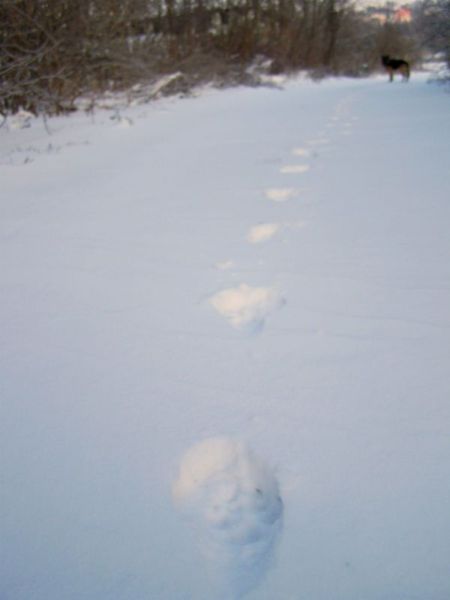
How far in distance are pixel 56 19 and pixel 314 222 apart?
197 inches

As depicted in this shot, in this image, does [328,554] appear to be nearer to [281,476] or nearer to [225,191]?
[281,476]

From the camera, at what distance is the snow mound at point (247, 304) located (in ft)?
3.71

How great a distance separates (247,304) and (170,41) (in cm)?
1027

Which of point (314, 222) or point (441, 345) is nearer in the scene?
point (441, 345)

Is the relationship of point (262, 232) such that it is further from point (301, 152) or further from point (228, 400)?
point (301, 152)

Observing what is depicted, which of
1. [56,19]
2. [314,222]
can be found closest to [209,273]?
[314,222]

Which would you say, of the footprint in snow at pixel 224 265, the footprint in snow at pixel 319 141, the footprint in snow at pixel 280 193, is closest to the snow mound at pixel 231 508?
the footprint in snow at pixel 224 265

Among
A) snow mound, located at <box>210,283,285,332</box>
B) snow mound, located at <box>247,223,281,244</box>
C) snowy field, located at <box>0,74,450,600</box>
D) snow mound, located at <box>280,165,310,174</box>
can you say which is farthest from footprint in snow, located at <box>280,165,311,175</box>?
snow mound, located at <box>210,283,285,332</box>

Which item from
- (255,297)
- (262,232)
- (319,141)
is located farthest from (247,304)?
(319,141)

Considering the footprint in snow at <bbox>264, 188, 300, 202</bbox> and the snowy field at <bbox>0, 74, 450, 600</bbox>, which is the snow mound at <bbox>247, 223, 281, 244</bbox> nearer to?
the snowy field at <bbox>0, 74, 450, 600</bbox>

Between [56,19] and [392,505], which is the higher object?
[56,19]

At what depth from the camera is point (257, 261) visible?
1.45 m

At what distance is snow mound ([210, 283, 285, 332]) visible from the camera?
3.71 feet

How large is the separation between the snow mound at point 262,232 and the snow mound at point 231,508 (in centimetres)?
102
